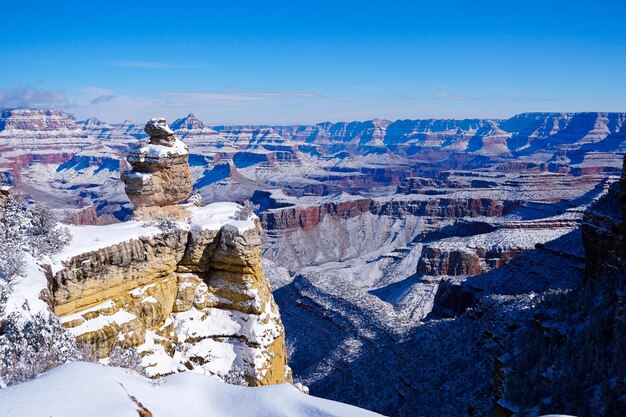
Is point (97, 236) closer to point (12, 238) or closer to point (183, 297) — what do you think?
point (12, 238)

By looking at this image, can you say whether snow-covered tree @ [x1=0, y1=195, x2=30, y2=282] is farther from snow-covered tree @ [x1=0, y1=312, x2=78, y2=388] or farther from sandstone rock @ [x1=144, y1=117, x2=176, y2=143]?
sandstone rock @ [x1=144, y1=117, x2=176, y2=143]

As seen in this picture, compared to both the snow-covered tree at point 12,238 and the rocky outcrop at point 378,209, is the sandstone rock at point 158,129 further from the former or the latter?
the rocky outcrop at point 378,209

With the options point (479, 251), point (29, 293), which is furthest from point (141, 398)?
point (479, 251)

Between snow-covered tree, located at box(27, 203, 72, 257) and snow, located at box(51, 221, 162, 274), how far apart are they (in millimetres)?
327

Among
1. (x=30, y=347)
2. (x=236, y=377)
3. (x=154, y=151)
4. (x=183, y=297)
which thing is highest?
(x=154, y=151)

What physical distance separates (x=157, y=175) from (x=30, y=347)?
590 inches

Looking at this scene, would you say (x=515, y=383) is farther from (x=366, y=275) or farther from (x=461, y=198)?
(x=461, y=198)

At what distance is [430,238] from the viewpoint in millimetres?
109250

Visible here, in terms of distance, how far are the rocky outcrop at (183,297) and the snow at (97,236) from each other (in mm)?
60

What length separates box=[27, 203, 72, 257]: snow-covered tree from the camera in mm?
17467

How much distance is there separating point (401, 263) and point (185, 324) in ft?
251

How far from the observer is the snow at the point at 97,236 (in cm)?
1812

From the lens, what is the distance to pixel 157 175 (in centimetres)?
2519

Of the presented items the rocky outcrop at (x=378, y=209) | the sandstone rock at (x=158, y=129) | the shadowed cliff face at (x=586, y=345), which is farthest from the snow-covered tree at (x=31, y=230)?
the rocky outcrop at (x=378, y=209)
